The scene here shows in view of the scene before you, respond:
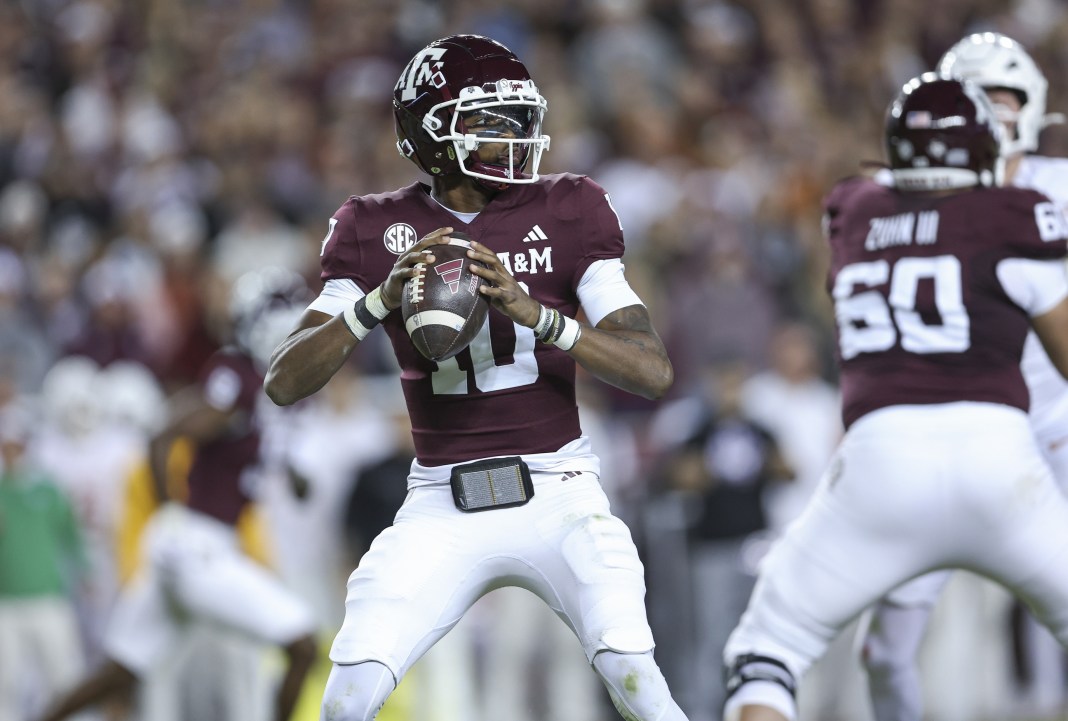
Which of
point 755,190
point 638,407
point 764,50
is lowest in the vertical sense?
point 638,407

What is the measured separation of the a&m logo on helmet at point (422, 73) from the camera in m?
4.07

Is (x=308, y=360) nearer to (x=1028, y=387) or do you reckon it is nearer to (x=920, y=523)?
(x=920, y=523)

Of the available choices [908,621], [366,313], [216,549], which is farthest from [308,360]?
[216,549]

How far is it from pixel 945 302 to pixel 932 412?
31 centimetres

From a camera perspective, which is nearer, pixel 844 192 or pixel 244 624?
pixel 844 192

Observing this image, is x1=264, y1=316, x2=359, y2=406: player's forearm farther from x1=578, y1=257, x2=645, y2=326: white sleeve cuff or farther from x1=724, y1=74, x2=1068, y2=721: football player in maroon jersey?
x1=724, y1=74, x2=1068, y2=721: football player in maroon jersey

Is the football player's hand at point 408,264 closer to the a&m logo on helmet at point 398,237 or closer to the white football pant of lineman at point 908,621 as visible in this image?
the a&m logo on helmet at point 398,237

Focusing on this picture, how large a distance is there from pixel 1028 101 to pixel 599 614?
2436mm

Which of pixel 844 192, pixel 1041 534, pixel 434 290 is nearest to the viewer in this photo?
pixel 434 290

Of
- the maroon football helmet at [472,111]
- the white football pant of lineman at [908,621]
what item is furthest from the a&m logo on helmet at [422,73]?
the white football pant of lineman at [908,621]

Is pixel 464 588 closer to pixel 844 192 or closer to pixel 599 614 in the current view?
pixel 599 614

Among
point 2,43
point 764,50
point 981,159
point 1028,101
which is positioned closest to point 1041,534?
point 981,159

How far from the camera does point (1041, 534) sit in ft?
14.2

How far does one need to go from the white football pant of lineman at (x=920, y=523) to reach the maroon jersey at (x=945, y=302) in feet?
0.24
